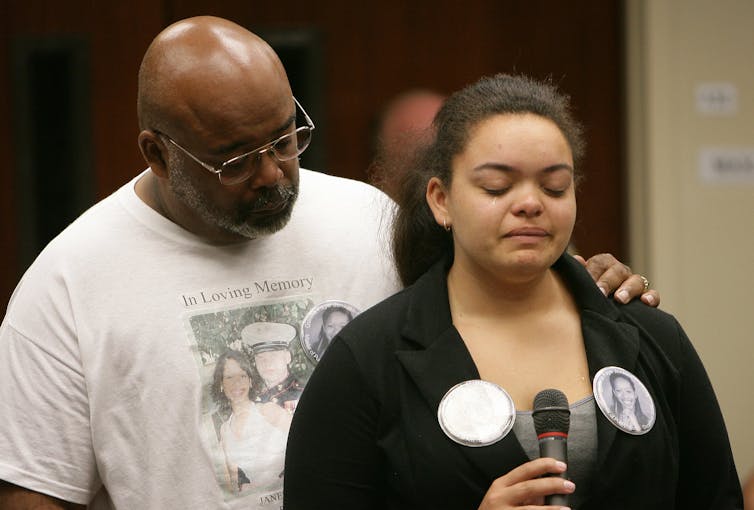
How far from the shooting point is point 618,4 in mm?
4367

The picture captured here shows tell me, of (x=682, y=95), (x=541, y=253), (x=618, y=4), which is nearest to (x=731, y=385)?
(x=682, y=95)

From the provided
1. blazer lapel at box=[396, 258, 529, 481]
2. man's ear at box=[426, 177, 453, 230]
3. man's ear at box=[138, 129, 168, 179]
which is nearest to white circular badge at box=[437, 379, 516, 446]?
blazer lapel at box=[396, 258, 529, 481]

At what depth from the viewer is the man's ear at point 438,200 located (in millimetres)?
2088

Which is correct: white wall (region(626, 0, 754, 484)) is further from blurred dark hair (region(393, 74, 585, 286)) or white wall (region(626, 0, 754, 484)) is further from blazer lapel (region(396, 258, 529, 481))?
blazer lapel (region(396, 258, 529, 481))

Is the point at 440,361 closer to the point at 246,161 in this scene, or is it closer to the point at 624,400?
the point at 624,400

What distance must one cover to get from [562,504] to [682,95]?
2.78 metres

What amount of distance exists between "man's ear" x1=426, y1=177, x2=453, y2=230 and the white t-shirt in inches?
15.0

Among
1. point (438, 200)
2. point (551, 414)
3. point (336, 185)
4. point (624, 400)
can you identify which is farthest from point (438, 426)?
point (336, 185)

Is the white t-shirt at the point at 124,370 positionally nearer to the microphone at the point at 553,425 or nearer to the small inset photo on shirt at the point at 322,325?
the small inset photo on shirt at the point at 322,325

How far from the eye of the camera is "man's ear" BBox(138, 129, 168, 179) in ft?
7.63

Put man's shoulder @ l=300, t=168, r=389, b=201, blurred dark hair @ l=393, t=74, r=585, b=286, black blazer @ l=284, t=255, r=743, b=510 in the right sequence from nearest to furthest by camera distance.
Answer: black blazer @ l=284, t=255, r=743, b=510 < blurred dark hair @ l=393, t=74, r=585, b=286 < man's shoulder @ l=300, t=168, r=389, b=201

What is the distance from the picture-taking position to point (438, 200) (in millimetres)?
2109

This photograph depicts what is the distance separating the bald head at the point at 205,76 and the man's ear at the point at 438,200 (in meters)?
0.36

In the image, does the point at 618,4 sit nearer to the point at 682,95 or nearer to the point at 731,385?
the point at 682,95
